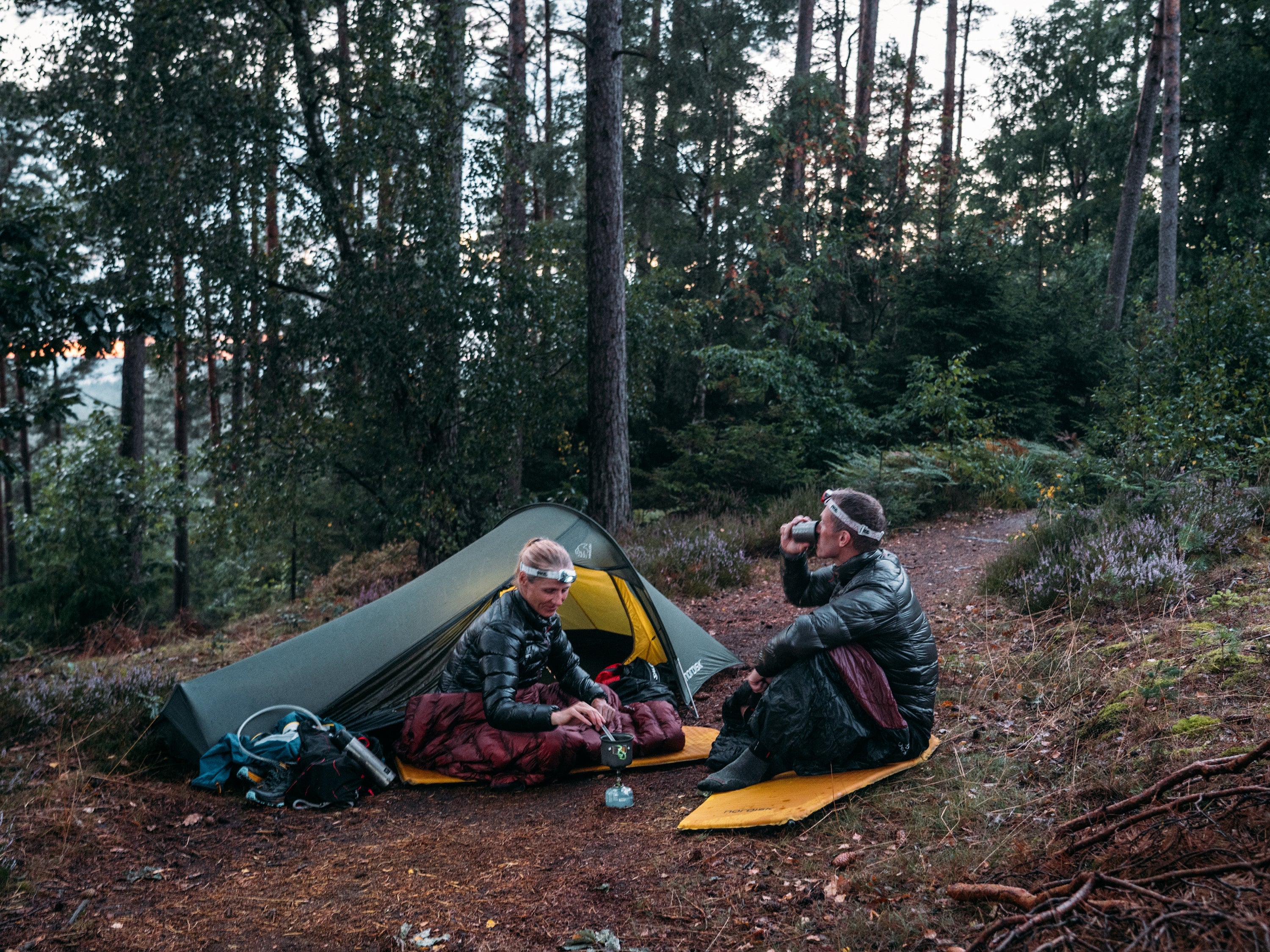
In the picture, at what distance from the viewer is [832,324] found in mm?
16703

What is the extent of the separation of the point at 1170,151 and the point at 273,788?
17.3 metres

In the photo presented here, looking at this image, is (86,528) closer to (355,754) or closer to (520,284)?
(520,284)

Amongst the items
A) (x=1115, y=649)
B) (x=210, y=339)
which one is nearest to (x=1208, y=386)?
(x=1115, y=649)

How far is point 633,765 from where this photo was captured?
4352mm

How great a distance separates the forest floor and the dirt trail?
1cm

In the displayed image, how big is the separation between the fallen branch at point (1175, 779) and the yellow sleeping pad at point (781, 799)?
3.41ft

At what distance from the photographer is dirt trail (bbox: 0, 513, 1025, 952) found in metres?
2.76

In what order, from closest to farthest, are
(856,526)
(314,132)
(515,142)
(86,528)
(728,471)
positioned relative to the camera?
(856,526) → (314,132) → (515,142) → (728,471) → (86,528)

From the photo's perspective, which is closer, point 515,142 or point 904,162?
point 515,142

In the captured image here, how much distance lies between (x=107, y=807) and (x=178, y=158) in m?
6.26

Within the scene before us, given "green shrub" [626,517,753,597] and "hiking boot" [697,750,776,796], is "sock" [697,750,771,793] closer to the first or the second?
"hiking boot" [697,750,776,796]

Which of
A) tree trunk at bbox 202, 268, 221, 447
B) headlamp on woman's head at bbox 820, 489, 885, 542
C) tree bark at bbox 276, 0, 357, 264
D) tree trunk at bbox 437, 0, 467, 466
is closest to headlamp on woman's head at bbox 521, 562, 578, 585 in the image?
headlamp on woman's head at bbox 820, 489, 885, 542

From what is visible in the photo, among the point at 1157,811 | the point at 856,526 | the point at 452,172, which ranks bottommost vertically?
the point at 1157,811

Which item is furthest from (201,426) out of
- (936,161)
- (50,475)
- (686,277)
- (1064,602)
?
(1064,602)
